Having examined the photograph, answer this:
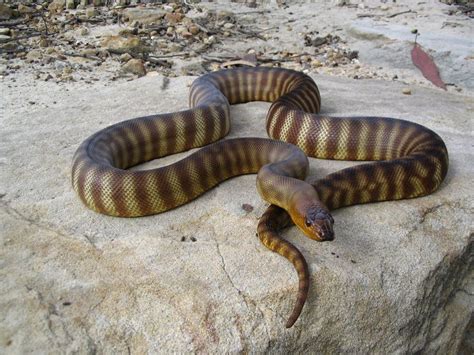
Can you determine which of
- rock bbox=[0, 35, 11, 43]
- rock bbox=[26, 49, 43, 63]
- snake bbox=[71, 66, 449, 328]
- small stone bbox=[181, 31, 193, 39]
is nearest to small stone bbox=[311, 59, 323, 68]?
small stone bbox=[181, 31, 193, 39]

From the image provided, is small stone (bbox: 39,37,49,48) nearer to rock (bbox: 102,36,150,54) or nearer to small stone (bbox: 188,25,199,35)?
rock (bbox: 102,36,150,54)

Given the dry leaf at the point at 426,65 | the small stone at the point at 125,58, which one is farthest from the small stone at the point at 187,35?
the dry leaf at the point at 426,65

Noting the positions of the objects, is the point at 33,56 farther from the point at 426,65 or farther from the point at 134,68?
the point at 426,65

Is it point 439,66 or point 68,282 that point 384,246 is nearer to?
point 68,282

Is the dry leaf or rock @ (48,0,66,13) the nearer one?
the dry leaf

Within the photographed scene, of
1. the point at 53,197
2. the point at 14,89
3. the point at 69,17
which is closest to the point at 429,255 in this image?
the point at 53,197

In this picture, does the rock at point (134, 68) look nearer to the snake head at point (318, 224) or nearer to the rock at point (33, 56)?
the rock at point (33, 56)
